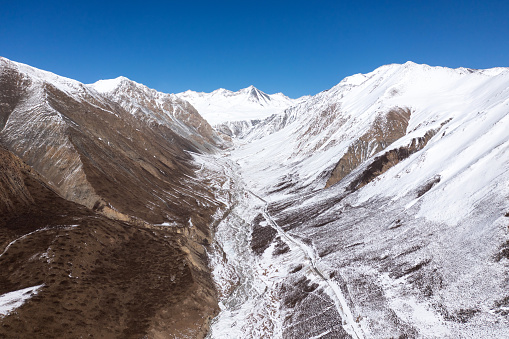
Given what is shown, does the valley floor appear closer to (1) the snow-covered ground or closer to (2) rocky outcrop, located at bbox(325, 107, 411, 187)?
(1) the snow-covered ground

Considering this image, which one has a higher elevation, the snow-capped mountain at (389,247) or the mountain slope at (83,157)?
the mountain slope at (83,157)

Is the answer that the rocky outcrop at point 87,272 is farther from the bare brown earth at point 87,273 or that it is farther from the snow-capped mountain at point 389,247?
the snow-capped mountain at point 389,247

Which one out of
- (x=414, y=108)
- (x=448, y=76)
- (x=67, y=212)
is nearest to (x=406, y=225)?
(x=67, y=212)

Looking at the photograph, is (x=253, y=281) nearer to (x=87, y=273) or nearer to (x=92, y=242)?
(x=87, y=273)

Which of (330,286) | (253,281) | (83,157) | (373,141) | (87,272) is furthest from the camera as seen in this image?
(373,141)

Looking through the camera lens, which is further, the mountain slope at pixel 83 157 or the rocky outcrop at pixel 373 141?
the rocky outcrop at pixel 373 141

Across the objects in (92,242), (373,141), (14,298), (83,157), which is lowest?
(14,298)

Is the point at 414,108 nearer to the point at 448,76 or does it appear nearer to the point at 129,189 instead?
the point at 448,76

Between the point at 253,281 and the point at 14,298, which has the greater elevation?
the point at 14,298

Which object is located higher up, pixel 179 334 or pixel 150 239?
pixel 150 239

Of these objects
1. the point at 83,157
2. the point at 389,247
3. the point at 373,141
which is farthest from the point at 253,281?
the point at 373,141

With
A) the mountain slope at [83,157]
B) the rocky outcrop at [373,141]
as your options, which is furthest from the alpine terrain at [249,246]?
the rocky outcrop at [373,141]
